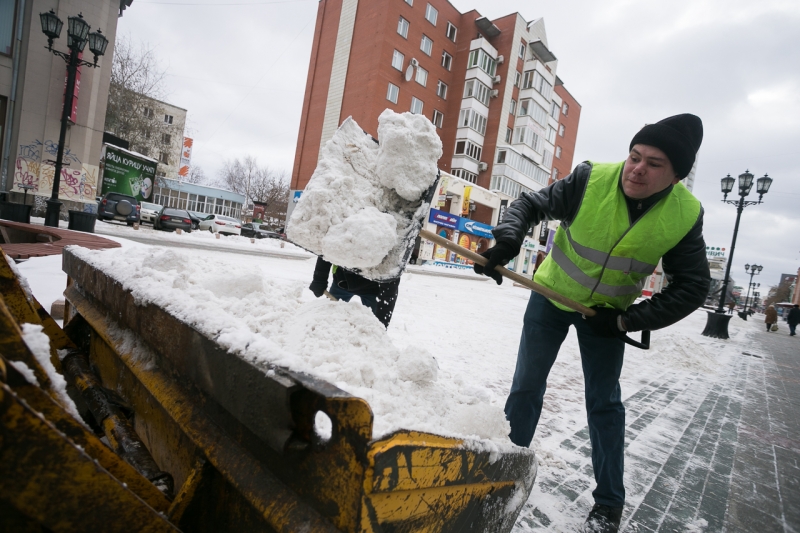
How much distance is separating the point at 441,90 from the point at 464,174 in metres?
6.43

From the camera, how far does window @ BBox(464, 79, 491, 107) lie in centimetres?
2963

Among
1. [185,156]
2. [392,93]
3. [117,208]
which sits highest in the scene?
[392,93]

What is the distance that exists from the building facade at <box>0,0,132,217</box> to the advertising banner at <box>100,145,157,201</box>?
634 cm

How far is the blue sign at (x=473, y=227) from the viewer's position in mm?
26297

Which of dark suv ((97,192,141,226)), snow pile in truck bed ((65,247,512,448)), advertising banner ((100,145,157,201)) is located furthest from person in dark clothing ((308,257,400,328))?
advertising banner ((100,145,157,201))

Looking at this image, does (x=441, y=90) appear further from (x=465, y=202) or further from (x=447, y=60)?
(x=465, y=202)

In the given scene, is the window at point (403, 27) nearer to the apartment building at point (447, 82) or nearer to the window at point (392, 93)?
the apartment building at point (447, 82)

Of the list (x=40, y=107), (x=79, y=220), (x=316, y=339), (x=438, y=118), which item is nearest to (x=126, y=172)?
(x=40, y=107)

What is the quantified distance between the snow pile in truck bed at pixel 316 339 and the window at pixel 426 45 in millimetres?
29691

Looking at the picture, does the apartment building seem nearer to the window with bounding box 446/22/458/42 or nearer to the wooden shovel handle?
the window with bounding box 446/22/458/42

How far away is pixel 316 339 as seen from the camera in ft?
4.97

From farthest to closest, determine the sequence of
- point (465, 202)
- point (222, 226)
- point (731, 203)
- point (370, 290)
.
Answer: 1. point (465, 202)
2. point (222, 226)
3. point (731, 203)
4. point (370, 290)

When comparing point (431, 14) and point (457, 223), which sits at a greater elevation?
point (431, 14)

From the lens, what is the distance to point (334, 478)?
2.82 ft
